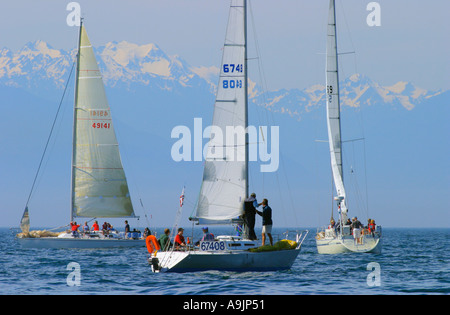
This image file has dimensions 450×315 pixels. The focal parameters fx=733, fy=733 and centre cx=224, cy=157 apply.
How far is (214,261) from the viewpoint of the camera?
2819 cm

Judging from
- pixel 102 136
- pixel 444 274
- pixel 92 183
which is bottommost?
pixel 444 274

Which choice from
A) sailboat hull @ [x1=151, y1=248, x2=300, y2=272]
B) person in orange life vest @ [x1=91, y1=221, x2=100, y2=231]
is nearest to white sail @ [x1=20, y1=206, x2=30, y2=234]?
person in orange life vest @ [x1=91, y1=221, x2=100, y2=231]

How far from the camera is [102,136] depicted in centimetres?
5234

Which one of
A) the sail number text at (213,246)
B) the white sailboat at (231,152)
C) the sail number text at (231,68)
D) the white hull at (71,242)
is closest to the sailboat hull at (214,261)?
the sail number text at (213,246)

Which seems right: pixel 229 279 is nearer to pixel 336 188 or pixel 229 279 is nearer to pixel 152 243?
pixel 152 243

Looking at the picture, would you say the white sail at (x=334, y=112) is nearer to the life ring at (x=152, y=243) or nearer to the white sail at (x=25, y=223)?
the white sail at (x=25, y=223)

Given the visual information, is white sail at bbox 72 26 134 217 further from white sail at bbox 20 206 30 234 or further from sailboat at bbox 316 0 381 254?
sailboat at bbox 316 0 381 254

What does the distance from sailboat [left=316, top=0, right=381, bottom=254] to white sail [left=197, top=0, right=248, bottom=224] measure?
15.0 meters

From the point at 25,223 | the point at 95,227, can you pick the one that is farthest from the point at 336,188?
the point at 25,223

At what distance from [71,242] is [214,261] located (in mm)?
21937

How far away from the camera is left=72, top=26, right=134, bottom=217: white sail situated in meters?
51.9
